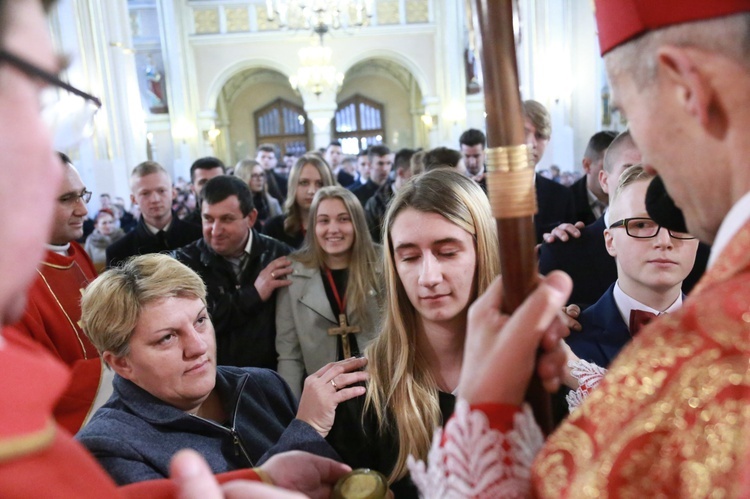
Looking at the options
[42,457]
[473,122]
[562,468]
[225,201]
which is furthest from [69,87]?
[473,122]

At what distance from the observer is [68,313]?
3129 millimetres

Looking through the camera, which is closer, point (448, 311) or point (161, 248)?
point (448, 311)

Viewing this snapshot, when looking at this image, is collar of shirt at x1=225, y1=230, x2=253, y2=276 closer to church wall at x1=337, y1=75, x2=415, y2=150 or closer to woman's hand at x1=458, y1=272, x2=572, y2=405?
woman's hand at x1=458, y1=272, x2=572, y2=405

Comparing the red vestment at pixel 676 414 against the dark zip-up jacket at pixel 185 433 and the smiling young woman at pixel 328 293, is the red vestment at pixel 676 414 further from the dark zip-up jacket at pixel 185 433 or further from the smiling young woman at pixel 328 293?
the smiling young woman at pixel 328 293

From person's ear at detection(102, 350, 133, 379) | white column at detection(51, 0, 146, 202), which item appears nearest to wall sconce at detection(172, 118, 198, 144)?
white column at detection(51, 0, 146, 202)

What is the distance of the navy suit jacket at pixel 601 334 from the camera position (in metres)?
2.07

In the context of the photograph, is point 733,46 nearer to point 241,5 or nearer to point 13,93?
point 13,93

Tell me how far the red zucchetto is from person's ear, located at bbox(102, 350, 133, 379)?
1.60m

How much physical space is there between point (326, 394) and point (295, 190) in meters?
3.23

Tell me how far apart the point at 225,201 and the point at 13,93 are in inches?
126

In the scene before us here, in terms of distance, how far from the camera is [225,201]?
380cm

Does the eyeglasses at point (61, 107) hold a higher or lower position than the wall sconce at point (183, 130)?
lower

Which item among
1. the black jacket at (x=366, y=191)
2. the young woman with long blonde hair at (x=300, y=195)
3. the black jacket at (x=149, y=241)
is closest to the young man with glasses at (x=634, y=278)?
the young woman with long blonde hair at (x=300, y=195)

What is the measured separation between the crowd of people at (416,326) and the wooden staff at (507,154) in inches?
1.3
